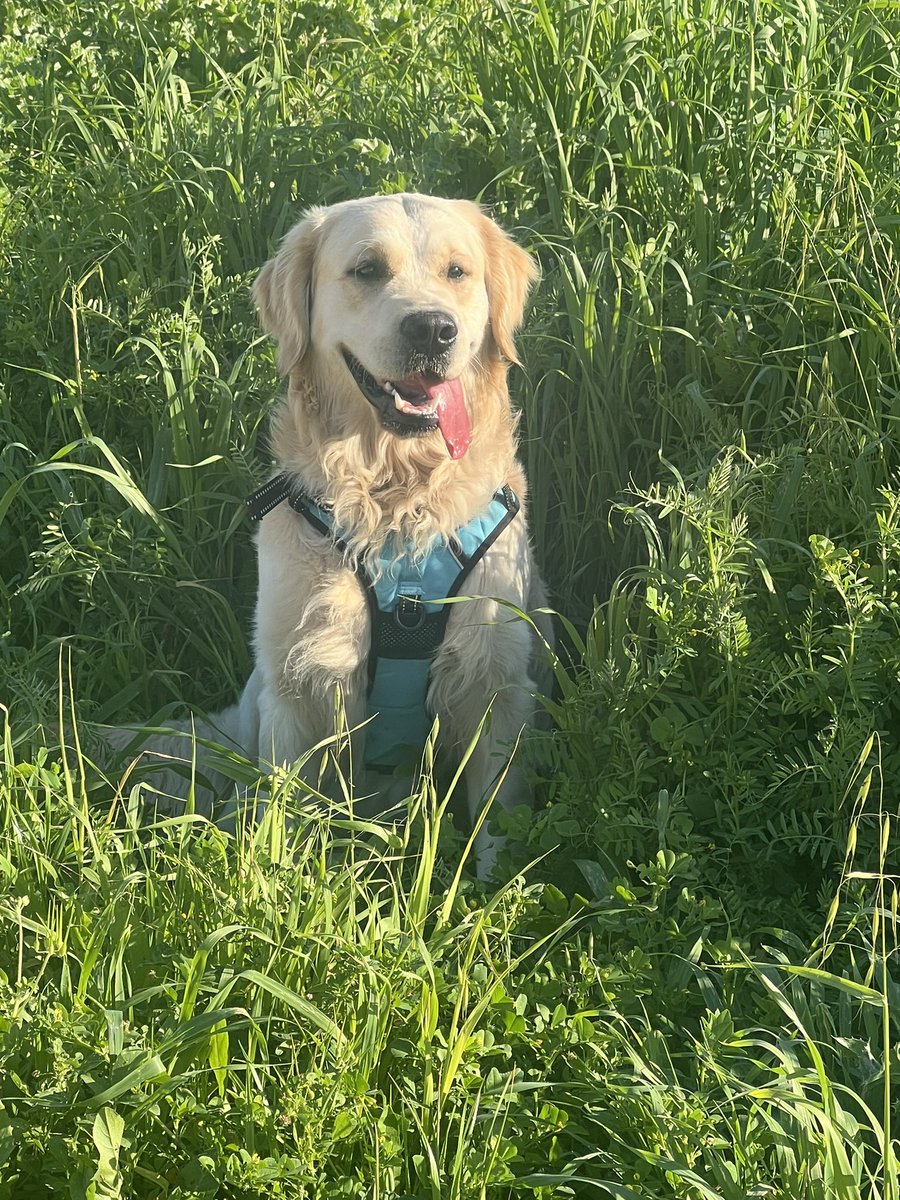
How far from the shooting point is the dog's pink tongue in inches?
112

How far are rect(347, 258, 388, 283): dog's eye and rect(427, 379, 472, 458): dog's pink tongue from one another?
0.99ft

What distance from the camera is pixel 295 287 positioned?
9.91ft

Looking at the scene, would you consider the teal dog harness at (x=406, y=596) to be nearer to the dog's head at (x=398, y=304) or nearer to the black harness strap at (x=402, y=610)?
the black harness strap at (x=402, y=610)

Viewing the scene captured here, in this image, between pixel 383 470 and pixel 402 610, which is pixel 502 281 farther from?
pixel 402 610

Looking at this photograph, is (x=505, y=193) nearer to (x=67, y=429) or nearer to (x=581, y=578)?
(x=581, y=578)

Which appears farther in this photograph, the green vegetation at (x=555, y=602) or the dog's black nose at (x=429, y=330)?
the dog's black nose at (x=429, y=330)

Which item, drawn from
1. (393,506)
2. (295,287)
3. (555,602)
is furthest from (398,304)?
(555,602)

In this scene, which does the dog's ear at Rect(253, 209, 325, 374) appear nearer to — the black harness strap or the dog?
the dog

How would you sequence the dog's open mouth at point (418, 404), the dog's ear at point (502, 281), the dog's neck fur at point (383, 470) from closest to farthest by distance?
the dog's open mouth at point (418, 404) < the dog's neck fur at point (383, 470) < the dog's ear at point (502, 281)

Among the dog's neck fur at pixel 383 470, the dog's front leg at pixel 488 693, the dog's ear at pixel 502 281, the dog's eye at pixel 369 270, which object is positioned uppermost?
the dog's eye at pixel 369 270

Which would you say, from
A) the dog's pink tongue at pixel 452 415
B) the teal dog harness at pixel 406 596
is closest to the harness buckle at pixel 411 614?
the teal dog harness at pixel 406 596

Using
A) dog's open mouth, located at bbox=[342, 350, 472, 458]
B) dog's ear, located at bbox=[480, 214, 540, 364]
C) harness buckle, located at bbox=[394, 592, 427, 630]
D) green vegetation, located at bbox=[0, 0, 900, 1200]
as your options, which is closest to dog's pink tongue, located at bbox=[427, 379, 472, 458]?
dog's open mouth, located at bbox=[342, 350, 472, 458]

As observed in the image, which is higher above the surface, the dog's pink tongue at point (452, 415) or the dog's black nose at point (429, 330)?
the dog's black nose at point (429, 330)

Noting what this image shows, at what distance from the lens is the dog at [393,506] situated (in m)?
2.83
